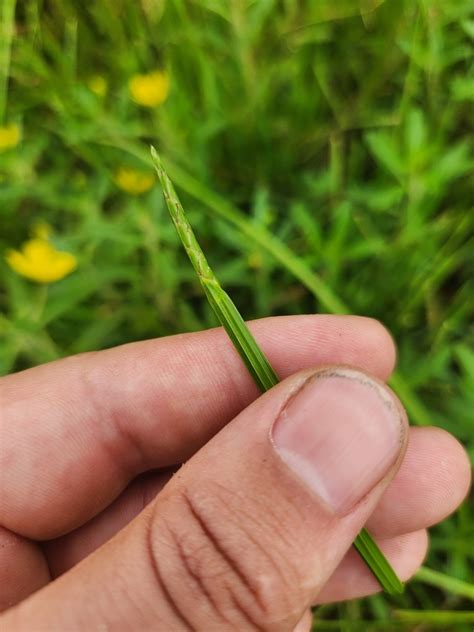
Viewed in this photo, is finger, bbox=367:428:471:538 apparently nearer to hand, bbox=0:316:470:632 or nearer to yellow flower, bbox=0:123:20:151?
hand, bbox=0:316:470:632

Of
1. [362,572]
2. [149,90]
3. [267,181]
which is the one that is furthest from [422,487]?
[149,90]

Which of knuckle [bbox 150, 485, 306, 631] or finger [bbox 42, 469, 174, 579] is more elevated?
knuckle [bbox 150, 485, 306, 631]

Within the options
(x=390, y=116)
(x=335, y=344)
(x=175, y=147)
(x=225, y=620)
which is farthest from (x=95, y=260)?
(x=225, y=620)

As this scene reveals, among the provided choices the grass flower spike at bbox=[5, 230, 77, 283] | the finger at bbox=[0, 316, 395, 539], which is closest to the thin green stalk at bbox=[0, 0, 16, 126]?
the grass flower spike at bbox=[5, 230, 77, 283]

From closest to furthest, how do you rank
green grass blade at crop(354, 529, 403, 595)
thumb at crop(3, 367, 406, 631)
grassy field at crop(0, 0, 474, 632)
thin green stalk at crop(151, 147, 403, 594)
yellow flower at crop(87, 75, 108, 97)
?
1. thin green stalk at crop(151, 147, 403, 594)
2. thumb at crop(3, 367, 406, 631)
3. green grass blade at crop(354, 529, 403, 595)
4. grassy field at crop(0, 0, 474, 632)
5. yellow flower at crop(87, 75, 108, 97)

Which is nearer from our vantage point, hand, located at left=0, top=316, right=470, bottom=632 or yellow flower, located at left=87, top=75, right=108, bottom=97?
hand, located at left=0, top=316, right=470, bottom=632
